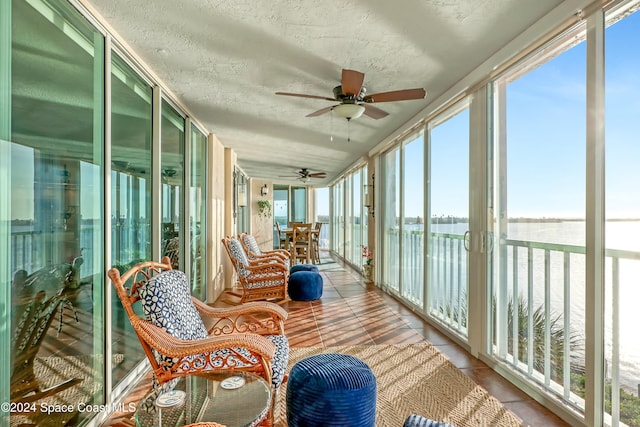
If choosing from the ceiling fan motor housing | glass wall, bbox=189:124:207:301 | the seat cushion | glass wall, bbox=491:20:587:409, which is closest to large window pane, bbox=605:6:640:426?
glass wall, bbox=491:20:587:409

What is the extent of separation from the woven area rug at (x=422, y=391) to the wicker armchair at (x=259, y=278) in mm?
1801

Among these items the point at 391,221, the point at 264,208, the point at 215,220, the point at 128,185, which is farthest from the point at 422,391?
the point at 264,208

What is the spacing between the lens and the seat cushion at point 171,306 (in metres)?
1.92

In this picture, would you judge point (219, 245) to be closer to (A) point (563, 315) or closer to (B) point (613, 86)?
(A) point (563, 315)

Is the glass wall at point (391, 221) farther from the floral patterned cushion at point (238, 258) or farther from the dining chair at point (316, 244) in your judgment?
the dining chair at point (316, 244)

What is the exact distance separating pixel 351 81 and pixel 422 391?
2.32m

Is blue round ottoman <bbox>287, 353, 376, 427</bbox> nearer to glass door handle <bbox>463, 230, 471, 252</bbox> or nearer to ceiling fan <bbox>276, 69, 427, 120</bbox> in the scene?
glass door handle <bbox>463, 230, 471, 252</bbox>

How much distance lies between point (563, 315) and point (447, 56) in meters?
2.01

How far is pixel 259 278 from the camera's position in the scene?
4.83m

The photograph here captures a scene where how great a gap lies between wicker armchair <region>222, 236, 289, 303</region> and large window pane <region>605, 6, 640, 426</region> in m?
3.60

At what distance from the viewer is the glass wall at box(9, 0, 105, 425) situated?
55.5 inches

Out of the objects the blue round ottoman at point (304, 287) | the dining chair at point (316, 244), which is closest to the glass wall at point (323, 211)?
the dining chair at point (316, 244)

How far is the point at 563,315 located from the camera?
2270 mm

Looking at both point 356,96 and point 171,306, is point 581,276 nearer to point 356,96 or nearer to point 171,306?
A: point 356,96
